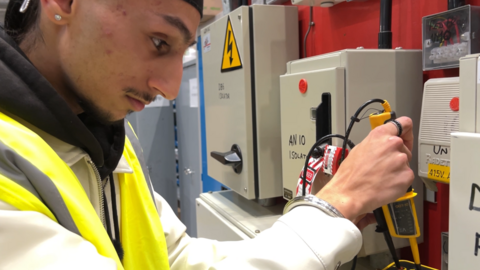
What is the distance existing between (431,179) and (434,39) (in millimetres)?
351

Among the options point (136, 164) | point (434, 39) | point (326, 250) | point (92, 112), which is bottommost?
point (326, 250)

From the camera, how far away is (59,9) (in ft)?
1.97

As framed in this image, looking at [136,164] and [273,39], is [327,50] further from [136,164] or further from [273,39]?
[136,164]

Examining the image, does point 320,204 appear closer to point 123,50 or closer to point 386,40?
point 123,50

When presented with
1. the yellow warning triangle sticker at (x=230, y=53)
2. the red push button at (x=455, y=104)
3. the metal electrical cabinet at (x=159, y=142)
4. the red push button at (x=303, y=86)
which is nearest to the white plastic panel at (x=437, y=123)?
the red push button at (x=455, y=104)

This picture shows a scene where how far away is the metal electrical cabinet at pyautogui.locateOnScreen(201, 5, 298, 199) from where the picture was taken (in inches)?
48.6

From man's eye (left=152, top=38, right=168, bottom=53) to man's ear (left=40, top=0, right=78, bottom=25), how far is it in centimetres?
14

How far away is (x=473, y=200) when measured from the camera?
2.00ft

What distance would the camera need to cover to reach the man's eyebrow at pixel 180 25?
0.61 m

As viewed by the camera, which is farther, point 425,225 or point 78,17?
point 425,225

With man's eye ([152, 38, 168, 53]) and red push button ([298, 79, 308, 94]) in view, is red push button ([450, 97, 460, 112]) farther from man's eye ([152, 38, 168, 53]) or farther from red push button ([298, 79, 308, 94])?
man's eye ([152, 38, 168, 53])

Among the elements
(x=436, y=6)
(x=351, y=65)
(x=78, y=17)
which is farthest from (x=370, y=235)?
(x=78, y=17)

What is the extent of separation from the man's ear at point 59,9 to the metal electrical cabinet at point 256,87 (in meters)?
0.70

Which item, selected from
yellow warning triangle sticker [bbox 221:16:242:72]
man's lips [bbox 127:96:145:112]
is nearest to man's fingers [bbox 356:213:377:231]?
man's lips [bbox 127:96:145:112]
